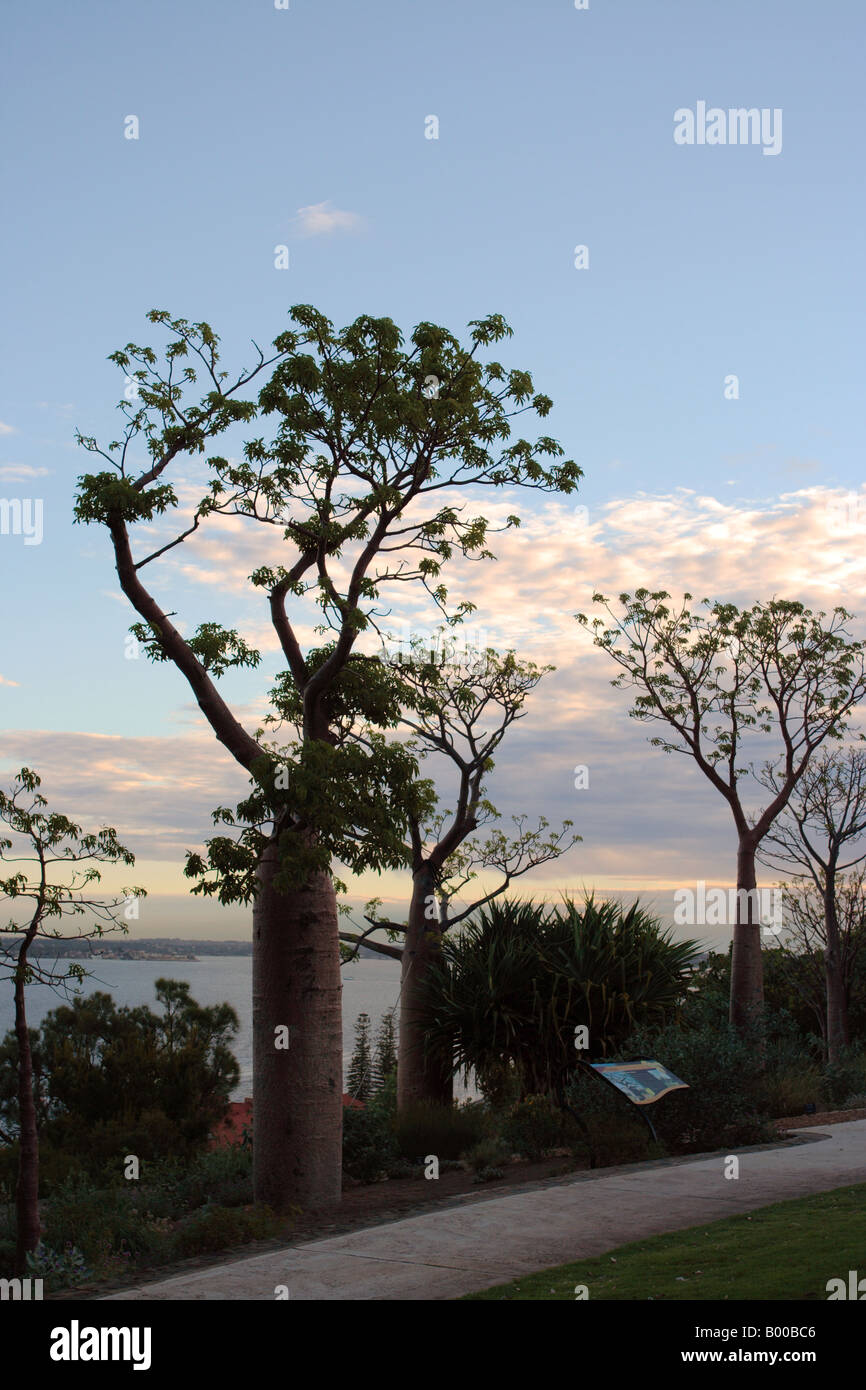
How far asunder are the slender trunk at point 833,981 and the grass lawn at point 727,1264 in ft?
52.4

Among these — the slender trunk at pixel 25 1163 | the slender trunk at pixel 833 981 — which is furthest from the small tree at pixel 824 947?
the slender trunk at pixel 25 1163

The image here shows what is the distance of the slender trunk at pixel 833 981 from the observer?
2373cm

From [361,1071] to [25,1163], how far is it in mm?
10314

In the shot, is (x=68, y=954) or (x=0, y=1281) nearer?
(x=0, y=1281)

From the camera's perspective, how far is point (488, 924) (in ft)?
59.1

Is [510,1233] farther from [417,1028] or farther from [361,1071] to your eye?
[361,1071]

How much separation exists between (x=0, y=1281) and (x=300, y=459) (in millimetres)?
8708

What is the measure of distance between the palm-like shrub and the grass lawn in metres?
6.63

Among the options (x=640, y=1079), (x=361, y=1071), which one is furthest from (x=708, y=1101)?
(x=361, y=1071)

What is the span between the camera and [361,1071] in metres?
21.8
